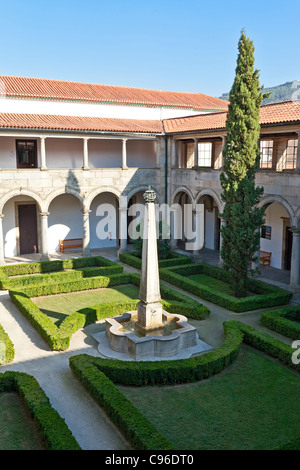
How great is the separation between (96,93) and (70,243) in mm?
9702

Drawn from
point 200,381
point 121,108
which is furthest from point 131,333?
point 121,108

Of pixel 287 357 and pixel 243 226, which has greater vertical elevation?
pixel 243 226

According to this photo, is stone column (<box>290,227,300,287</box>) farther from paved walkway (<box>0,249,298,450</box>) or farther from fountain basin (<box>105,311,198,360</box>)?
fountain basin (<box>105,311,198,360</box>)

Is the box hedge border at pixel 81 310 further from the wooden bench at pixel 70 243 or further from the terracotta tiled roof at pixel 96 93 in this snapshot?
the terracotta tiled roof at pixel 96 93

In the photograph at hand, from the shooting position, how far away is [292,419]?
359 inches

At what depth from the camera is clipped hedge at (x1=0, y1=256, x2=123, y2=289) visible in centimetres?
1811

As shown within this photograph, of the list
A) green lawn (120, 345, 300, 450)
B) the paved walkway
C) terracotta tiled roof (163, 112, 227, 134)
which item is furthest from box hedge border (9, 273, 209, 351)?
terracotta tiled roof (163, 112, 227, 134)

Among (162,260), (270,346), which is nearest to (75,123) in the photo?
(162,260)

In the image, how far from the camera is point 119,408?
870 centimetres

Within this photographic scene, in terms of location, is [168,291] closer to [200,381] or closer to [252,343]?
[252,343]

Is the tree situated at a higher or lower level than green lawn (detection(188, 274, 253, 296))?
higher

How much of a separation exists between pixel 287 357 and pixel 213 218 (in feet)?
51.6

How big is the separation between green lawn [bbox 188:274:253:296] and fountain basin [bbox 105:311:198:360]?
5.58 meters

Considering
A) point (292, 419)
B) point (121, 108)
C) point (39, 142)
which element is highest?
point (121, 108)
